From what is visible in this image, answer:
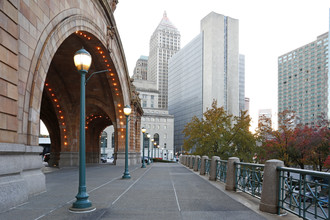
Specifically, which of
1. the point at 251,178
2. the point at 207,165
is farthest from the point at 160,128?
the point at 251,178

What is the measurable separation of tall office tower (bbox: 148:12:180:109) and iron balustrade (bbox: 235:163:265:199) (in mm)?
157304

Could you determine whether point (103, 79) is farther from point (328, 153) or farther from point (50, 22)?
point (328, 153)

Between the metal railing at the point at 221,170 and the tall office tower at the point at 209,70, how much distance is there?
3944 inches

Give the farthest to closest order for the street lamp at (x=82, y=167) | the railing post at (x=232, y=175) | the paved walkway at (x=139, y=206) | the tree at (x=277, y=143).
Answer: the tree at (x=277, y=143) < the railing post at (x=232, y=175) < the street lamp at (x=82, y=167) < the paved walkway at (x=139, y=206)

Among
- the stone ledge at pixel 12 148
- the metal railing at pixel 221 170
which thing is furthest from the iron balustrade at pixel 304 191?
the stone ledge at pixel 12 148

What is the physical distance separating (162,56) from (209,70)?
5851 centimetres

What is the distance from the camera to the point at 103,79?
31172 millimetres

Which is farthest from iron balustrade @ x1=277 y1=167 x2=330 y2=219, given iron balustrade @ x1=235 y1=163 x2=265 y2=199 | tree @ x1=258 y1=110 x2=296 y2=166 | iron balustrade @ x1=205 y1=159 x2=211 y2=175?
tree @ x1=258 y1=110 x2=296 y2=166

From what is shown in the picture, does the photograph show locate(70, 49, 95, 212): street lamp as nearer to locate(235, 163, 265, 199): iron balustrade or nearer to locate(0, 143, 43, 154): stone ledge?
locate(0, 143, 43, 154): stone ledge

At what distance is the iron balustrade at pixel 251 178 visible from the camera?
879cm

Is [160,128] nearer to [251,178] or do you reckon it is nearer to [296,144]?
[296,144]

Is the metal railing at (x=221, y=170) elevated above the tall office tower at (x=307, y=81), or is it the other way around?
the tall office tower at (x=307, y=81)

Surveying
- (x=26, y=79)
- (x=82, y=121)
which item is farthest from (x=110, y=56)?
(x=82, y=121)

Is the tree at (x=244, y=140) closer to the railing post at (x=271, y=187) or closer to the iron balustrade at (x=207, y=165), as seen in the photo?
the iron balustrade at (x=207, y=165)
